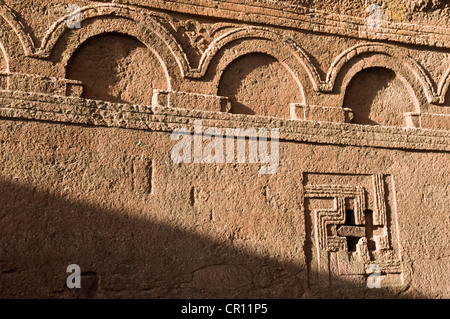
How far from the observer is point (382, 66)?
4797mm

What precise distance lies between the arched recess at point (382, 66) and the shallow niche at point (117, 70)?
5.01 ft

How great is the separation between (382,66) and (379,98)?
0.29m

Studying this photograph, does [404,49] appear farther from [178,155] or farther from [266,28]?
[178,155]

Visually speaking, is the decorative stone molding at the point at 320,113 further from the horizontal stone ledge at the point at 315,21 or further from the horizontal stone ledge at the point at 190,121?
the horizontal stone ledge at the point at 315,21

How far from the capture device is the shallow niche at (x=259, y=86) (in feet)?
14.4

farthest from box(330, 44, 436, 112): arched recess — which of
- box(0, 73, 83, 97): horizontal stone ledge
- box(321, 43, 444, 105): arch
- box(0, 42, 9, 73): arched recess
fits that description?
box(0, 42, 9, 73): arched recess

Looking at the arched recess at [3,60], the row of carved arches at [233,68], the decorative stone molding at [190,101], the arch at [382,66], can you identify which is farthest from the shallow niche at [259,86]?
the arched recess at [3,60]

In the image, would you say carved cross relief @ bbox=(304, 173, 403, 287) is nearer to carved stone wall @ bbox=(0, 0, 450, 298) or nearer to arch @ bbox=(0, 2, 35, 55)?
carved stone wall @ bbox=(0, 0, 450, 298)

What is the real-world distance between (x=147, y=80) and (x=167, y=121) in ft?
1.30

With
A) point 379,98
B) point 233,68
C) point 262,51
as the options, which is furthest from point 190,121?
point 379,98

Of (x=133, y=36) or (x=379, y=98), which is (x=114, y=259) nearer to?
(x=133, y=36)

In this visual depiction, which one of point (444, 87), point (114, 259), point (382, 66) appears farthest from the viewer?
point (444, 87)

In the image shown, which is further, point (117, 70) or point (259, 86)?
point (259, 86)
